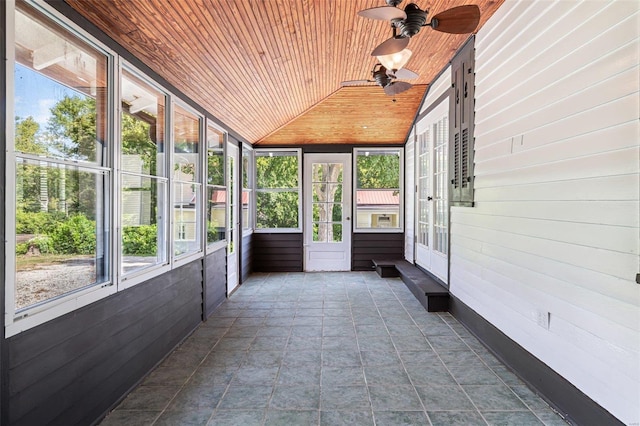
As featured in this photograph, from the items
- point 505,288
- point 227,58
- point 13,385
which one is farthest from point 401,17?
point 13,385

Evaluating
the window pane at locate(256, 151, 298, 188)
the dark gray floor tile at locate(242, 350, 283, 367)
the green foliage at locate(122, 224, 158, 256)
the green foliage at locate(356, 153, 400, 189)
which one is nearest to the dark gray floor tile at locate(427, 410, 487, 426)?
the dark gray floor tile at locate(242, 350, 283, 367)

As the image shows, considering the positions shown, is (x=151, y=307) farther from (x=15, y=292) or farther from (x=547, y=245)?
(x=547, y=245)

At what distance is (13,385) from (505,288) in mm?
3236

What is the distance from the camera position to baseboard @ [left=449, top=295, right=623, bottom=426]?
6.82 feet

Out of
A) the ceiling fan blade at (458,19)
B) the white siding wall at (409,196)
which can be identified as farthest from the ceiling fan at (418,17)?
the white siding wall at (409,196)

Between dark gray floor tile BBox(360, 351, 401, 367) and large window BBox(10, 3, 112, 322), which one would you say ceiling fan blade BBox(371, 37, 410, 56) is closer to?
large window BBox(10, 3, 112, 322)

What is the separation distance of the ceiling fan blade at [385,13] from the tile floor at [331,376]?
2538 millimetres

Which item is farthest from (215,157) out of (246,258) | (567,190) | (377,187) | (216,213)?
(567,190)

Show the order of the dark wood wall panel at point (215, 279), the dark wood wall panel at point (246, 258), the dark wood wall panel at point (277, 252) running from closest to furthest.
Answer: the dark wood wall panel at point (215, 279) → the dark wood wall panel at point (246, 258) → the dark wood wall panel at point (277, 252)

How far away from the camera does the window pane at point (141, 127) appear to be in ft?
8.86

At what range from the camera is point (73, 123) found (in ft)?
6.97

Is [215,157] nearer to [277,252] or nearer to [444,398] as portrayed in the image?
[277,252]

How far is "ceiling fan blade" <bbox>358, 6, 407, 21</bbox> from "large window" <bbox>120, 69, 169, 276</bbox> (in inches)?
68.1

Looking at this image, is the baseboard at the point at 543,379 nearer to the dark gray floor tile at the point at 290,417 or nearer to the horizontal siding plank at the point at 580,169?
the horizontal siding plank at the point at 580,169
